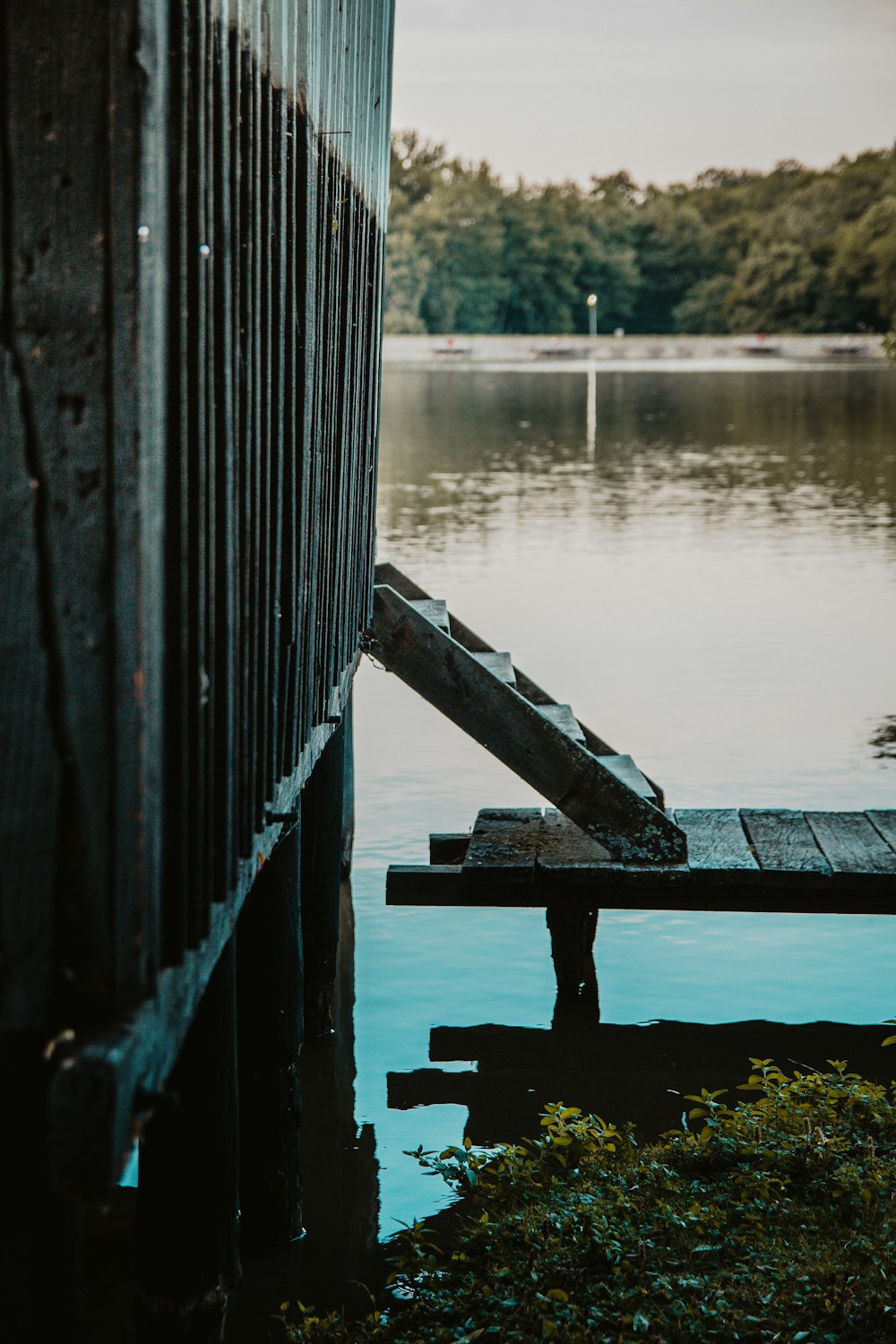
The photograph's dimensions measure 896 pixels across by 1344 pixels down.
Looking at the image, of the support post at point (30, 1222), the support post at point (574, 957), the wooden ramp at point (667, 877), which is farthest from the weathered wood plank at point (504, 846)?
the support post at point (30, 1222)

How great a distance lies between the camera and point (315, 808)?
691 cm

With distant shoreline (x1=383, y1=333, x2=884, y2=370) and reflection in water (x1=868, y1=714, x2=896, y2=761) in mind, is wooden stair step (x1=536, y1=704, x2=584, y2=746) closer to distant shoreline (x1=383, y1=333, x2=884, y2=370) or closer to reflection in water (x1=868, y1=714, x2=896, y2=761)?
reflection in water (x1=868, y1=714, x2=896, y2=761)

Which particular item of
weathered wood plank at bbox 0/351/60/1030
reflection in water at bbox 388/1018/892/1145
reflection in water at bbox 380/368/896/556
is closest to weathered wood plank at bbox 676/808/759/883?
reflection in water at bbox 388/1018/892/1145

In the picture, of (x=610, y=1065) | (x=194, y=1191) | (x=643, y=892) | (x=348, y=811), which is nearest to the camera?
(x=194, y=1191)

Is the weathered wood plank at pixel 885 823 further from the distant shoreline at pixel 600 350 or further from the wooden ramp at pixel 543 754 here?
the distant shoreline at pixel 600 350

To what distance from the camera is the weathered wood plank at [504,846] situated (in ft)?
21.9

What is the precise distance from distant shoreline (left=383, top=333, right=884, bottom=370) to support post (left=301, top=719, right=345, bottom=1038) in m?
96.7

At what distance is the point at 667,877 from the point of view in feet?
21.8

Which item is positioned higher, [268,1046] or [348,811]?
[268,1046]

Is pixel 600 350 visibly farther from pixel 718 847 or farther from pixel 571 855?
pixel 571 855

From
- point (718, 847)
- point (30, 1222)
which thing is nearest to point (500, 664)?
point (718, 847)

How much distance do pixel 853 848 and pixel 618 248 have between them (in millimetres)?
147561

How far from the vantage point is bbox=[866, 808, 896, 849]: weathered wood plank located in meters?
7.13

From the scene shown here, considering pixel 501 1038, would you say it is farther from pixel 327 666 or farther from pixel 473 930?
pixel 327 666
